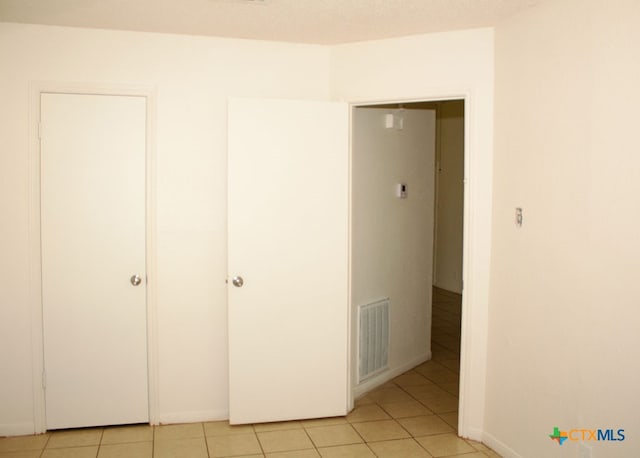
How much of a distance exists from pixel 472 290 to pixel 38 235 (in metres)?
2.58

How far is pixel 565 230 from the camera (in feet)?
9.57

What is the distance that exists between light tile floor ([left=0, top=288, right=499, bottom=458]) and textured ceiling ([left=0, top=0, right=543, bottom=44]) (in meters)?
2.40

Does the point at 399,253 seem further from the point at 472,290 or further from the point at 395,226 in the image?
the point at 472,290

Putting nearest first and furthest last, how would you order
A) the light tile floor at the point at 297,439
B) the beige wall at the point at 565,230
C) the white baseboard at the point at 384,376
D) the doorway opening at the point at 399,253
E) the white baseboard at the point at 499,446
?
the beige wall at the point at 565,230 → the white baseboard at the point at 499,446 → the light tile floor at the point at 297,439 → the doorway opening at the point at 399,253 → the white baseboard at the point at 384,376

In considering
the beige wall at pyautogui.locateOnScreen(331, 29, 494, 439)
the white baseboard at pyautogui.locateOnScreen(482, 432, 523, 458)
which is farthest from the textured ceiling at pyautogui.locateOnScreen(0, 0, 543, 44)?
the white baseboard at pyautogui.locateOnScreen(482, 432, 523, 458)

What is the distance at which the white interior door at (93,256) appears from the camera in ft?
12.1

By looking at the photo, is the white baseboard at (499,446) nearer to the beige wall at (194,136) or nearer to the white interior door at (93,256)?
the beige wall at (194,136)

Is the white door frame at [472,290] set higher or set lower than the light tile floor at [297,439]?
higher

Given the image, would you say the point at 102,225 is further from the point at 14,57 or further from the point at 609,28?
the point at 609,28

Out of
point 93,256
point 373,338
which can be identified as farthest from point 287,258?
point 93,256

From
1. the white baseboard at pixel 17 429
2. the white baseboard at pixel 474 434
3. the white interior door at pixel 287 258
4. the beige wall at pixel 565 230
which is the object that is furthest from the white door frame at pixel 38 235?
the beige wall at pixel 565 230

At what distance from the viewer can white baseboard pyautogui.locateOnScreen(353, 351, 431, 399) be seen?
4.39 metres

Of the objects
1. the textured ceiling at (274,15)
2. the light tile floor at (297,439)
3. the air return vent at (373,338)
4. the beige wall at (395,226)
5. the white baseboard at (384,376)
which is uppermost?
the textured ceiling at (274,15)

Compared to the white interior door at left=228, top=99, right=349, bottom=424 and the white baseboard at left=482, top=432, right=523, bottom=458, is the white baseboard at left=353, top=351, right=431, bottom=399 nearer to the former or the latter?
the white interior door at left=228, top=99, right=349, bottom=424
